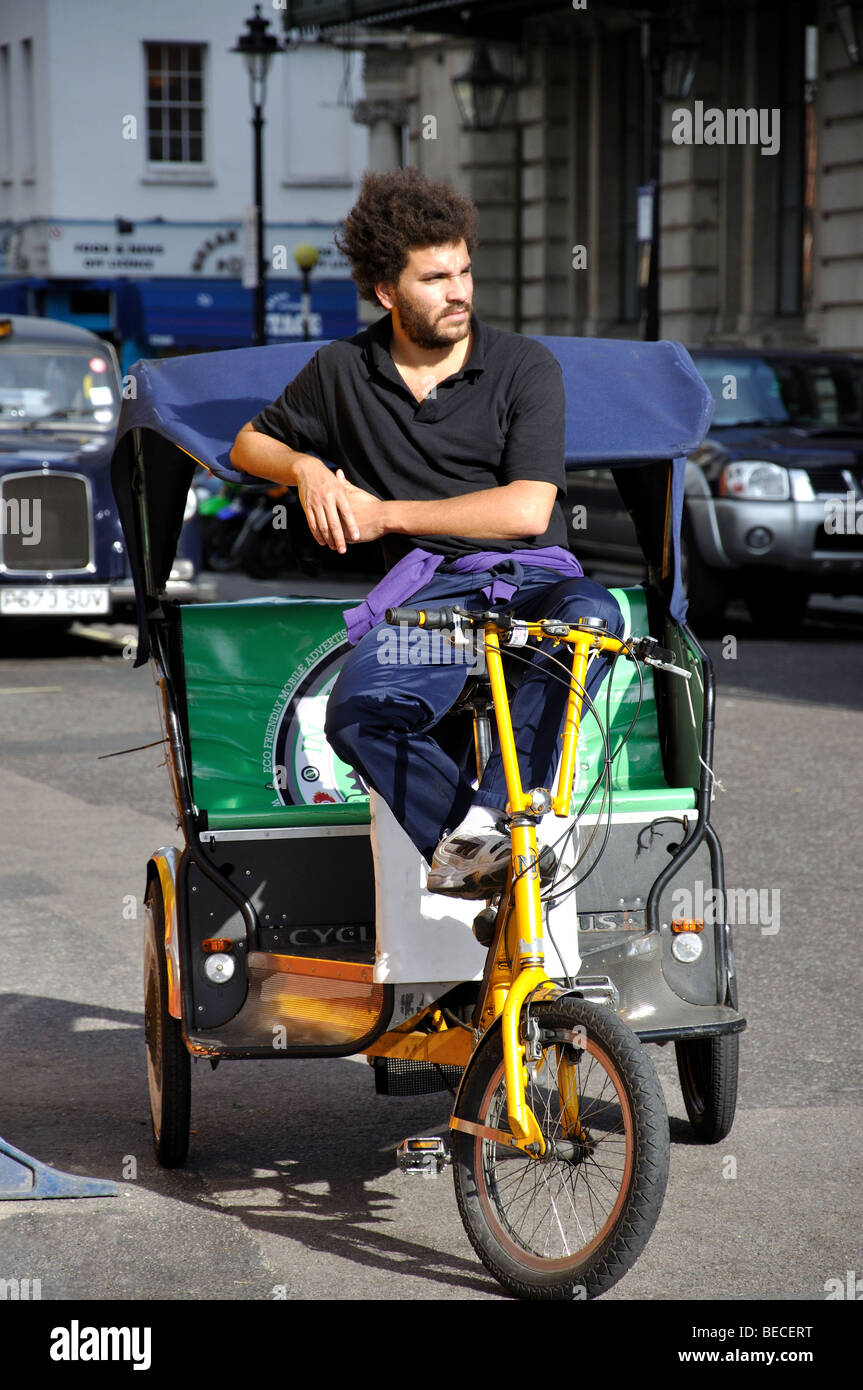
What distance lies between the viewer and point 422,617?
3.66 meters

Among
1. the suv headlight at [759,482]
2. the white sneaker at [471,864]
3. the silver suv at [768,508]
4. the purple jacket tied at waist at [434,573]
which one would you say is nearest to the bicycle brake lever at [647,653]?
the purple jacket tied at waist at [434,573]

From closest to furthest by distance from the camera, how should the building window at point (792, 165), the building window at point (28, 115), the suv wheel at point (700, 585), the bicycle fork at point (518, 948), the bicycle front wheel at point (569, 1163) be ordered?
the bicycle front wheel at point (569, 1163)
the bicycle fork at point (518, 948)
the suv wheel at point (700, 585)
the building window at point (792, 165)
the building window at point (28, 115)

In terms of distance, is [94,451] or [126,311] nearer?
[94,451]

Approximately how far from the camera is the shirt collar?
415 cm

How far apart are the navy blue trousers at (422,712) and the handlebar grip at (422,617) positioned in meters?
0.27

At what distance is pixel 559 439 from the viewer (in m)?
4.12

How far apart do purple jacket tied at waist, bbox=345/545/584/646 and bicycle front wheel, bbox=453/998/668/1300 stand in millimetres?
915

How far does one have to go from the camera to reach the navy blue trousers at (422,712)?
3924 millimetres

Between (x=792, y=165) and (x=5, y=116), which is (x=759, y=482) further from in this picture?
(x=5, y=116)

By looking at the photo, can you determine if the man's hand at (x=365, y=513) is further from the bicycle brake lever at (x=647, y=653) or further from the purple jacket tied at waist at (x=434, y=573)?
the bicycle brake lever at (x=647, y=653)

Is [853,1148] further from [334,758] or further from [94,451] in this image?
[94,451]
